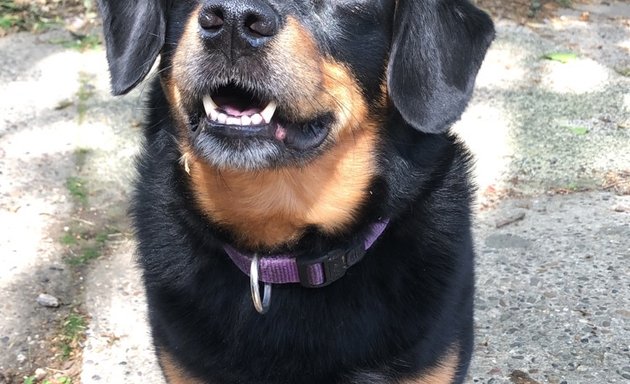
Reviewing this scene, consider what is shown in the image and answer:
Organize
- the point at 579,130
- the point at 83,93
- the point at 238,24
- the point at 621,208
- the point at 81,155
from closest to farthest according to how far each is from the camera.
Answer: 1. the point at 238,24
2. the point at 621,208
3. the point at 81,155
4. the point at 579,130
5. the point at 83,93

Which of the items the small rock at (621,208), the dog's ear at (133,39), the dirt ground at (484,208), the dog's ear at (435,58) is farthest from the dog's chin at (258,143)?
the small rock at (621,208)

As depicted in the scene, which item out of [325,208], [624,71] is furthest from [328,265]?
[624,71]

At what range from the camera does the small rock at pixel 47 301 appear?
3.19 metres

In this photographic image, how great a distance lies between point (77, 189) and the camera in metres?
4.01

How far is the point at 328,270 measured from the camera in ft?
7.32

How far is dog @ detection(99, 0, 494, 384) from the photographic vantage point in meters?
2.15

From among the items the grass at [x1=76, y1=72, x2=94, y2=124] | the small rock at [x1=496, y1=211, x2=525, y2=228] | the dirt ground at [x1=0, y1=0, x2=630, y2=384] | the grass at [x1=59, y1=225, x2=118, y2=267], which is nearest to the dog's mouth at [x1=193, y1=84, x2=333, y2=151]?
the dirt ground at [x1=0, y1=0, x2=630, y2=384]

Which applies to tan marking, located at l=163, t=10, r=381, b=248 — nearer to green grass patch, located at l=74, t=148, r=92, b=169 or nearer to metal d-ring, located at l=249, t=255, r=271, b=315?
metal d-ring, located at l=249, t=255, r=271, b=315

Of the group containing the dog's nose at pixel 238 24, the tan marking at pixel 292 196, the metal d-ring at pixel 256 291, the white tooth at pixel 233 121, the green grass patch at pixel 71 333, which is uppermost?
the dog's nose at pixel 238 24

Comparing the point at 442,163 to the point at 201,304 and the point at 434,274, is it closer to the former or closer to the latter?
the point at 434,274

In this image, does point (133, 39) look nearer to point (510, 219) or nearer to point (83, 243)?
point (83, 243)

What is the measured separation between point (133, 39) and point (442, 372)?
141 cm

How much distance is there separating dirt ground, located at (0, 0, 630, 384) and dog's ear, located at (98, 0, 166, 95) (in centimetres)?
118

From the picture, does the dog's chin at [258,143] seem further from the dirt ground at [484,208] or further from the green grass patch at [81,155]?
the green grass patch at [81,155]
